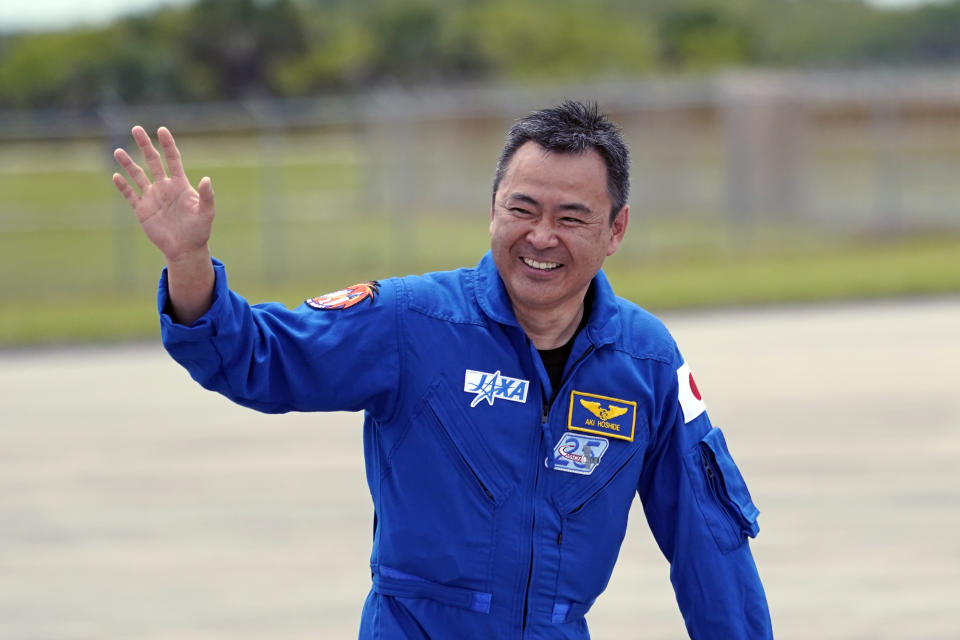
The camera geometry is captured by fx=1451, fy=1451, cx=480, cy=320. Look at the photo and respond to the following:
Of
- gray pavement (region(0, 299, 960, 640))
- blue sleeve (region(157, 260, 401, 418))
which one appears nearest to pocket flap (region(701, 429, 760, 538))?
blue sleeve (region(157, 260, 401, 418))

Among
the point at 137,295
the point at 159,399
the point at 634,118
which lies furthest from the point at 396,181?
the point at 159,399

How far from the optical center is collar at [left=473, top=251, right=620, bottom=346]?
296 centimetres

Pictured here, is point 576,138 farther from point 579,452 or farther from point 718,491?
point 718,491

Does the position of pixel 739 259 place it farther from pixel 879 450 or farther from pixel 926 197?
pixel 879 450

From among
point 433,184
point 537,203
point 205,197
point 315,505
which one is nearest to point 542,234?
point 537,203

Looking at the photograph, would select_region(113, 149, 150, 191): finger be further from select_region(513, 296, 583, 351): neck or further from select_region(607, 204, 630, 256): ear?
select_region(607, 204, 630, 256): ear

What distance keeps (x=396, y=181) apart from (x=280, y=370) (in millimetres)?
26384

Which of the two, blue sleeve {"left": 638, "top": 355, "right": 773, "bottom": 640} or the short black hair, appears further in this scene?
blue sleeve {"left": 638, "top": 355, "right": 773, "bottom": 640}

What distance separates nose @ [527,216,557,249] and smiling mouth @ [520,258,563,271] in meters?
0.04

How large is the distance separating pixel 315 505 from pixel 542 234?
16.4ft

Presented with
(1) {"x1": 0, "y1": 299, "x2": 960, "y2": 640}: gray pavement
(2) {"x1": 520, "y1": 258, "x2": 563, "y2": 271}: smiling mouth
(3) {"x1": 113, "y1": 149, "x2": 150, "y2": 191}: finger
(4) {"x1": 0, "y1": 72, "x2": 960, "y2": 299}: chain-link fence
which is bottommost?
(1) {"x1": 0, "y1": 299, "x2": 960, "y2": 640}: gray pavement

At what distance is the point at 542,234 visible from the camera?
116 inches

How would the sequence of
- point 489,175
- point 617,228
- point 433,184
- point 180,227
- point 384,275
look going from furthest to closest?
point 433,184, point 489,175, point 384,275, point 617,228, point 180,227

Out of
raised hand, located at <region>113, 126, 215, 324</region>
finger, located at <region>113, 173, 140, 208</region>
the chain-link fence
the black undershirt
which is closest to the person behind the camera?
raised hand, located at <region>113, 126, 215, 324</region>
